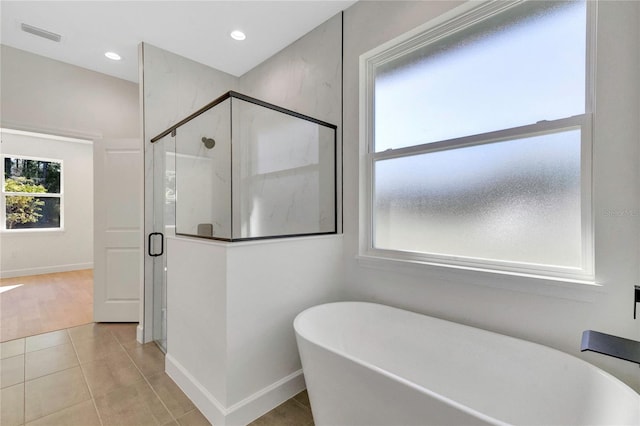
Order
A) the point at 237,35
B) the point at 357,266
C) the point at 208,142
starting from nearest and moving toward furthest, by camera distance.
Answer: the point at 208,142
the point at 357,266
the point at 237,35

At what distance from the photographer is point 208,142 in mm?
2088

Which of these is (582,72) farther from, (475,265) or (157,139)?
(157,139)

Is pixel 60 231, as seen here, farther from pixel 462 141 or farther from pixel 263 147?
pixel 462 141

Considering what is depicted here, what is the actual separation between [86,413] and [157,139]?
7.09 feet

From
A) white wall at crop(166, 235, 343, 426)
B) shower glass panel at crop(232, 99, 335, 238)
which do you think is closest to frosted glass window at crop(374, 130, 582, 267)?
shower glass panel at crop(232, 99, 335, 238)

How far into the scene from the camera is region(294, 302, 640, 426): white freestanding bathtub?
108cm

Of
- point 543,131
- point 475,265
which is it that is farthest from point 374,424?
point 543,131

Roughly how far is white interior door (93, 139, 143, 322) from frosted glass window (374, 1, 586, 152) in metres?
2.78

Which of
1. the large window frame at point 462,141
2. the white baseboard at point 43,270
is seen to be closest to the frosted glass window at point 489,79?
the large window frame at point 462,141

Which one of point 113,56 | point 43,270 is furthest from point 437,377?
point 43,270

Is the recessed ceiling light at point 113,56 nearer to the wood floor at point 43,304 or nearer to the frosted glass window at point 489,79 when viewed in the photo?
the frosted glass window at point 489,79

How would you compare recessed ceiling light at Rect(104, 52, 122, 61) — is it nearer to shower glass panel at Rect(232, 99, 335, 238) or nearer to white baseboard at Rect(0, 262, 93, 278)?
shower glass panel at Rect(232, 99, 335, 238)

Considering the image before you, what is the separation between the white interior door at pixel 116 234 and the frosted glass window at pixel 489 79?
2.78 m

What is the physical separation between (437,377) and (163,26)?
3481mm
